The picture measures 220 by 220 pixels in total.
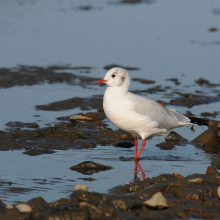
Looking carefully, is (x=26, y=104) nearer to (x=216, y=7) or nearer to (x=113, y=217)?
(x=113, y=217)

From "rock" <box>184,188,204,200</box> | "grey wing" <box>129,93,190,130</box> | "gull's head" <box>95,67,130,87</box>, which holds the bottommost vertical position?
"rock" <box>184,188,204,200</box>

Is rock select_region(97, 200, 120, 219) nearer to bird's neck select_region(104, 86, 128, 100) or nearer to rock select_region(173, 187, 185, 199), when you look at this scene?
rock select_region(173, 187, 185, 199)

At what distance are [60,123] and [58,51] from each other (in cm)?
867

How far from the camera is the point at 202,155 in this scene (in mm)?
8531

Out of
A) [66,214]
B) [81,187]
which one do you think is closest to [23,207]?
[66,214]

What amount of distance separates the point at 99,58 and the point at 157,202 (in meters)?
12.3

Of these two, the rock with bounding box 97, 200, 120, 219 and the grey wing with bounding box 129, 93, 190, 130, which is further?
the grey wing with bounding box 129, 93, 190, 130

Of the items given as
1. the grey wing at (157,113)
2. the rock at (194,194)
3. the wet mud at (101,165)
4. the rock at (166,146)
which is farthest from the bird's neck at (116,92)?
the rock at (194,194)

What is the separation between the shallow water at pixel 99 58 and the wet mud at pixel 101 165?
0.82ft

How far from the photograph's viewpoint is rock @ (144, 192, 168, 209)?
5.55 meters

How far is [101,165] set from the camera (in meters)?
7.46

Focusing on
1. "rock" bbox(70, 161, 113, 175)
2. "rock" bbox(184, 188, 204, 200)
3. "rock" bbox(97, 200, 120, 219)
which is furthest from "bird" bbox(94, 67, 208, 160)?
"rock" bbox(97, 200, 120, 219)

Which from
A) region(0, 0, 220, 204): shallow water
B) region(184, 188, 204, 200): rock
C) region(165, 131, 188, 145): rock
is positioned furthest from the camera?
region(165, 131, 188, 145): rock

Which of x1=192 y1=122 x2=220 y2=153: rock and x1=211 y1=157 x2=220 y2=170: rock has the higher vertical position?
x1=192 y1=122 x2=220 y2=153: rock
